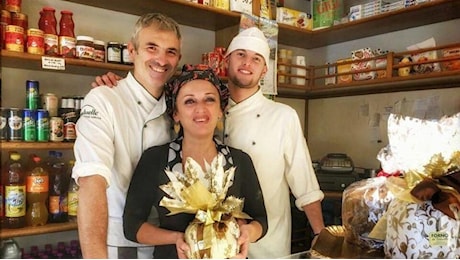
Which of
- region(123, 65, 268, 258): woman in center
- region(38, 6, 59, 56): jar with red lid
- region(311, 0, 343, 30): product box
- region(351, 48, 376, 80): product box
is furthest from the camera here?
region(311, 0, 343, 30): product box

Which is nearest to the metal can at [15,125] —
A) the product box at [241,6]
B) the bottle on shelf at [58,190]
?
the bottle on shelf at [58,190]

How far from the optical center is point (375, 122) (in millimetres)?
1041

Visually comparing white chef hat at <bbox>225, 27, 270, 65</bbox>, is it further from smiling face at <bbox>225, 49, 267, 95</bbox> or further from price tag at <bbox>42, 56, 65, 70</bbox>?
price tag at <bbox>42, 56, 65, 70</bbox>

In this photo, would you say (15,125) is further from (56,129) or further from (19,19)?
(19,19)

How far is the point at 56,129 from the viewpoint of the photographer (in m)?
0.96

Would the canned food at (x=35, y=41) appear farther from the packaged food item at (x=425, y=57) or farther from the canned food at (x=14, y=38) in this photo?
the packaged food item at (x=425, y=57)

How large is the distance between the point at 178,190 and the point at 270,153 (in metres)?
0.35

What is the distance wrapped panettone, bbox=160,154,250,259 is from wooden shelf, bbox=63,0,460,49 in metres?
0.66

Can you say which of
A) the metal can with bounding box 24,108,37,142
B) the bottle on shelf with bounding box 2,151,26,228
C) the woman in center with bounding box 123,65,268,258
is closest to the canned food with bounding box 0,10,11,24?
the metal can with bounding box 24,108,37,142

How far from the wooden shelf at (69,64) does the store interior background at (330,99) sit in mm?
19

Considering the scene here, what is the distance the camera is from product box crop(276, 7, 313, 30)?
1.32 m

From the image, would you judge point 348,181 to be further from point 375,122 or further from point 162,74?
point 162,74

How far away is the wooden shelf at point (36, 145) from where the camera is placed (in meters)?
0.88

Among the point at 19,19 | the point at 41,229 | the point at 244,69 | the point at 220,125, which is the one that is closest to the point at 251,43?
the point at 244,69
